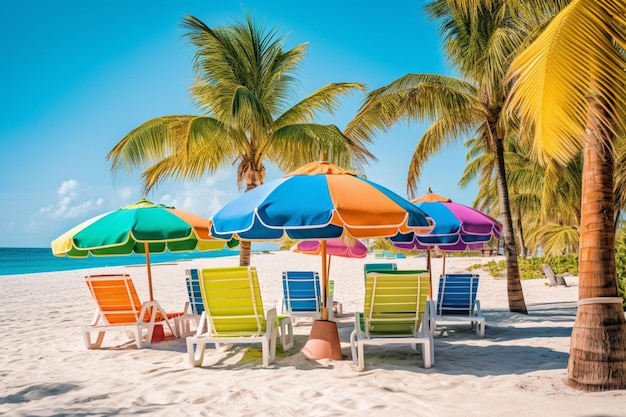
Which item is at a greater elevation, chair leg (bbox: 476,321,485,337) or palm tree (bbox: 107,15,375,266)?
palm tree (bbox: 107,15,375,266)

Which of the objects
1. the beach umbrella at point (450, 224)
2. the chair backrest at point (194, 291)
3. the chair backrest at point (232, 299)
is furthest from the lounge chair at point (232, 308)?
the beach umbrella at point (450, 224)

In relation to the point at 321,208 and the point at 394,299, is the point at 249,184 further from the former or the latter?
the point at 321,208

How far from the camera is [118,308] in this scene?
658 cm

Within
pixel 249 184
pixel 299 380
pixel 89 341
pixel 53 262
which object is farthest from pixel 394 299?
pixel 53 262

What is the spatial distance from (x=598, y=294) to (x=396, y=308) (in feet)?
6.44

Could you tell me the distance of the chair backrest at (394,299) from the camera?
17.1 feet

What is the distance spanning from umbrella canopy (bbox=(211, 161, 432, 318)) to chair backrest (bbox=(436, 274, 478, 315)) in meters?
2.05

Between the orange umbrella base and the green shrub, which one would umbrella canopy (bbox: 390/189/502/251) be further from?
the green shrub

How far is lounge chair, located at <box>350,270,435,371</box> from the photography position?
5191mm

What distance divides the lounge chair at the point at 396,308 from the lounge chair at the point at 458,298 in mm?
1856

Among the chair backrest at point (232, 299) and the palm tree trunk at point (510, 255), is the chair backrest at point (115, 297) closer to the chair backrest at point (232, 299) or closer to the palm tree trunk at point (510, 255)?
the chair backrest at point (232, 299)

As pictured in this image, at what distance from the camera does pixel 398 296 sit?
17.3 feet

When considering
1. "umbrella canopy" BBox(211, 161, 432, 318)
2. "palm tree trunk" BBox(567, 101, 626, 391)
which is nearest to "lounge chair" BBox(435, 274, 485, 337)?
"umbrella canopy" BBox(211, 161, 432, 318)

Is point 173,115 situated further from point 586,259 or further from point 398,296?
point 586,259
